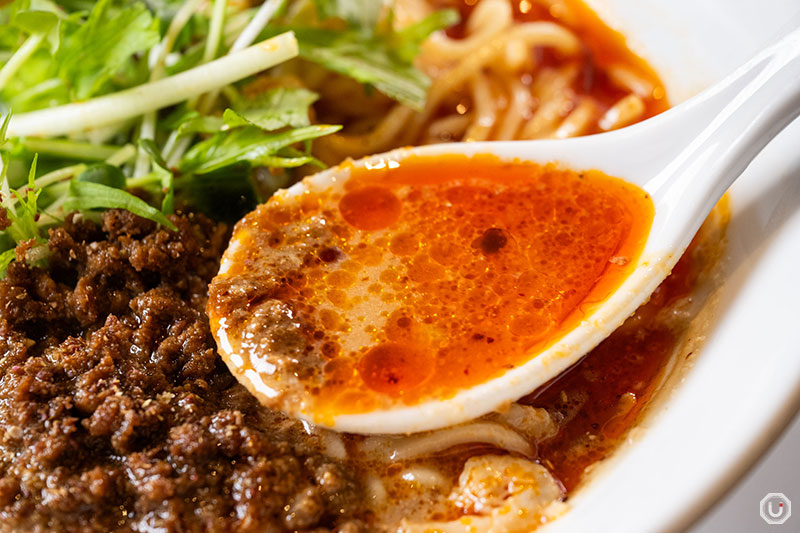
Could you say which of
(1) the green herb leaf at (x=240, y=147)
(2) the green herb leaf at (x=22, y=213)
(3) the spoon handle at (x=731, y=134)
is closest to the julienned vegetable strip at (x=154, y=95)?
(1) the green herb leaf at (x=240, y=147)

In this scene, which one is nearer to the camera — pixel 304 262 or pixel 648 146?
pixel 304 262

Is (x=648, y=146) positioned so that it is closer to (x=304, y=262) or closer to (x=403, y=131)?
(x=304, y=262)

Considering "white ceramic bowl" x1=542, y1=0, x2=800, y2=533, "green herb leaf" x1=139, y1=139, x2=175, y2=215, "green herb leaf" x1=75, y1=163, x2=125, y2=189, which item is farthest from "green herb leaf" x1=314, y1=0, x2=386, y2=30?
"white ceramic bowl" x1=542, y1=0, x2=800, y2=533

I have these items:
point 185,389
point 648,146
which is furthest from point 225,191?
point 648,146

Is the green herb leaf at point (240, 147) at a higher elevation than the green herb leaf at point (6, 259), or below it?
higher

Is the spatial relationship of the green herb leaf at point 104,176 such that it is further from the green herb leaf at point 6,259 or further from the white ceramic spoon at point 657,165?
the white ceramic spoon at point 657,165

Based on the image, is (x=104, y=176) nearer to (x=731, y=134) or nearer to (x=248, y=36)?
(x=248, y=36)

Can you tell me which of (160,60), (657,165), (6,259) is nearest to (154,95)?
(160,60)
